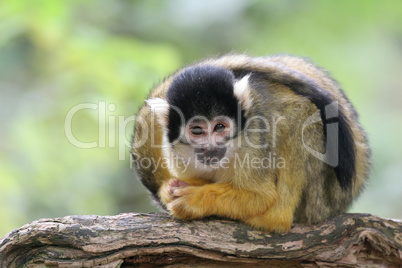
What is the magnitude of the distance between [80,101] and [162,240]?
2653 mm

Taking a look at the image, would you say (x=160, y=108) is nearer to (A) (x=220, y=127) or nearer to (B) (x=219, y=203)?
(A) (x=220, y=127)

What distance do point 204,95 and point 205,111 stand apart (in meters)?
0.14

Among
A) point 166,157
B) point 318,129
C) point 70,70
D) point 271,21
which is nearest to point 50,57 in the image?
point 70,70

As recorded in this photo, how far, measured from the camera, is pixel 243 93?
4094 millimetres

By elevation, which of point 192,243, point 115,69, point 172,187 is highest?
point 115,69

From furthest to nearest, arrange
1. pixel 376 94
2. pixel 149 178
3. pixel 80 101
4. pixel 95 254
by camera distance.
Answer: pixel 376 94 → pixel 80 101 → pixel 149 178 → pixel 95 254

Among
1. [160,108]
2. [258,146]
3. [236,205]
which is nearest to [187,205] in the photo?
[236,205]

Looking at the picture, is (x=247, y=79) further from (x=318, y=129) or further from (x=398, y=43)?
(x=398, y=43)

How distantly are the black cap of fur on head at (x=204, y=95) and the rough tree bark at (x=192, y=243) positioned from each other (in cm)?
88

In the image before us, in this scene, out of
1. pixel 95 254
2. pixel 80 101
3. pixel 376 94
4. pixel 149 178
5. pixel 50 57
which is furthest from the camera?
pixel 376 94

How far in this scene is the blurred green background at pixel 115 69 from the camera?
598cm

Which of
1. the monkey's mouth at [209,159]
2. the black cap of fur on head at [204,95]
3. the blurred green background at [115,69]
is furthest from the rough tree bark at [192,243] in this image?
the blurred green background at [115,69]

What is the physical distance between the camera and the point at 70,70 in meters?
6.23

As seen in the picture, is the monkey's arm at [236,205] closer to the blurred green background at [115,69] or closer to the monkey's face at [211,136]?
the monkey's face at [211,136]
